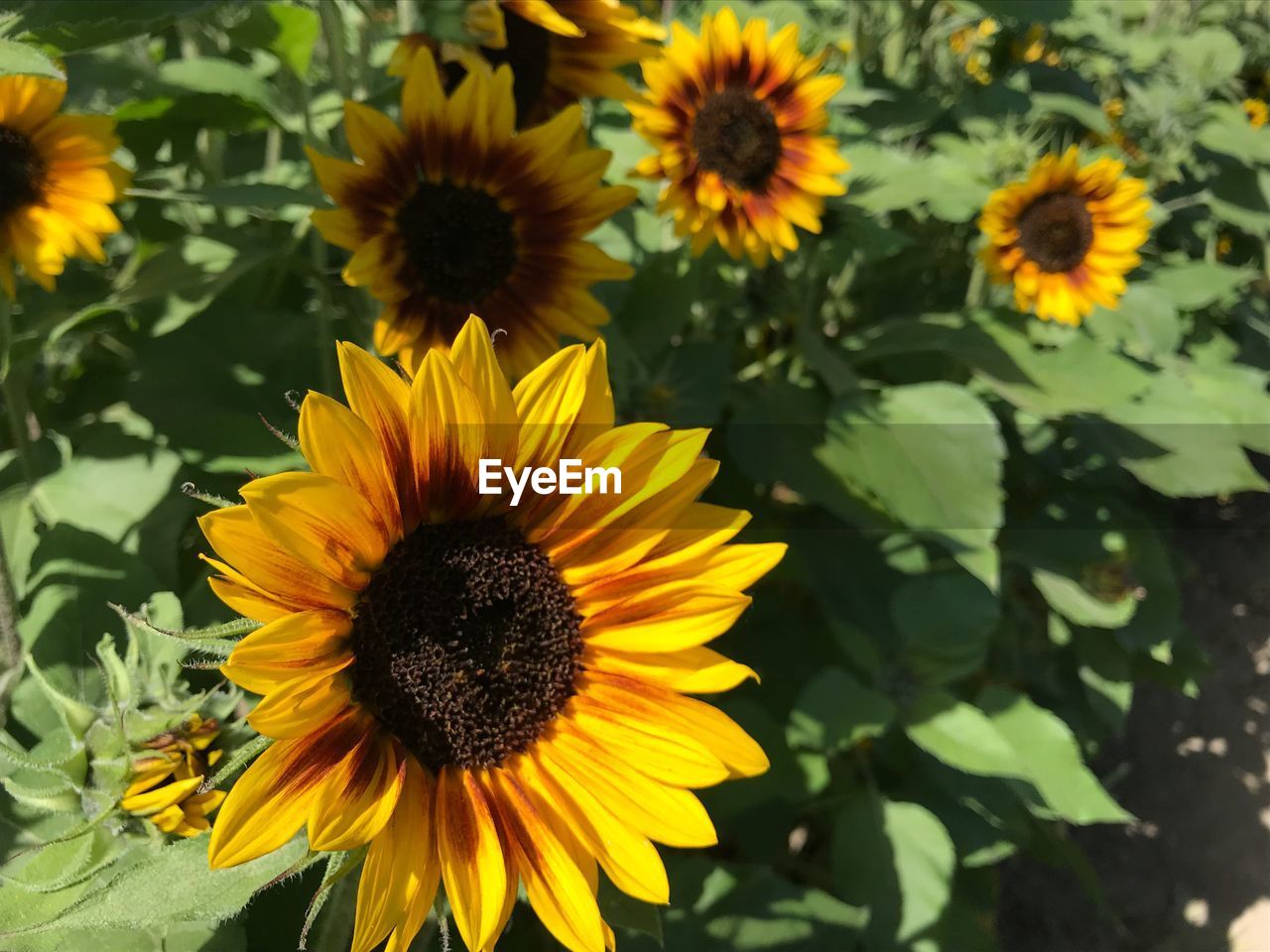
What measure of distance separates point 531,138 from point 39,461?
746 millimetres

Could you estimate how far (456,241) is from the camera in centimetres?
116

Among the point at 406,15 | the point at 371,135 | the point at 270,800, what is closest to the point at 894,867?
the point at 270,800

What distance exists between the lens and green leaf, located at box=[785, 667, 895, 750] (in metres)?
1.42

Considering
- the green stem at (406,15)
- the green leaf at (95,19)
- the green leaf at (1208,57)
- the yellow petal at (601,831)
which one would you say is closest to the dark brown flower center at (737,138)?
the green stem at (406,15)

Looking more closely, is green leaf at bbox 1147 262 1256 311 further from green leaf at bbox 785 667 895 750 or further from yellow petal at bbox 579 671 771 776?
yellow petal at bbox 579 671 771 776

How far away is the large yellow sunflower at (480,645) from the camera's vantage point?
0.63 m

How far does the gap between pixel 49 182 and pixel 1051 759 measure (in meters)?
1.65

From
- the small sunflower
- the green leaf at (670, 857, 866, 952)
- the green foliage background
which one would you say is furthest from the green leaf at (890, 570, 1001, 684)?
the small sunflower

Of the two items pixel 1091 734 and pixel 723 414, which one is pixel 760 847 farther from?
pixel 1091 734

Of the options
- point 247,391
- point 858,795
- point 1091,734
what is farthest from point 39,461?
point 1091,734

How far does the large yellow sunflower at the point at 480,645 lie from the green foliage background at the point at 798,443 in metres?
0.09

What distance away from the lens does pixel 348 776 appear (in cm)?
67

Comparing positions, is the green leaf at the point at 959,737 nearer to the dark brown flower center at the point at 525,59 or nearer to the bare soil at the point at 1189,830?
the bare soil at the point at 1189,830

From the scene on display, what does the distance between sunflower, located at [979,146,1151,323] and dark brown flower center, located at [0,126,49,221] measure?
1.49m
